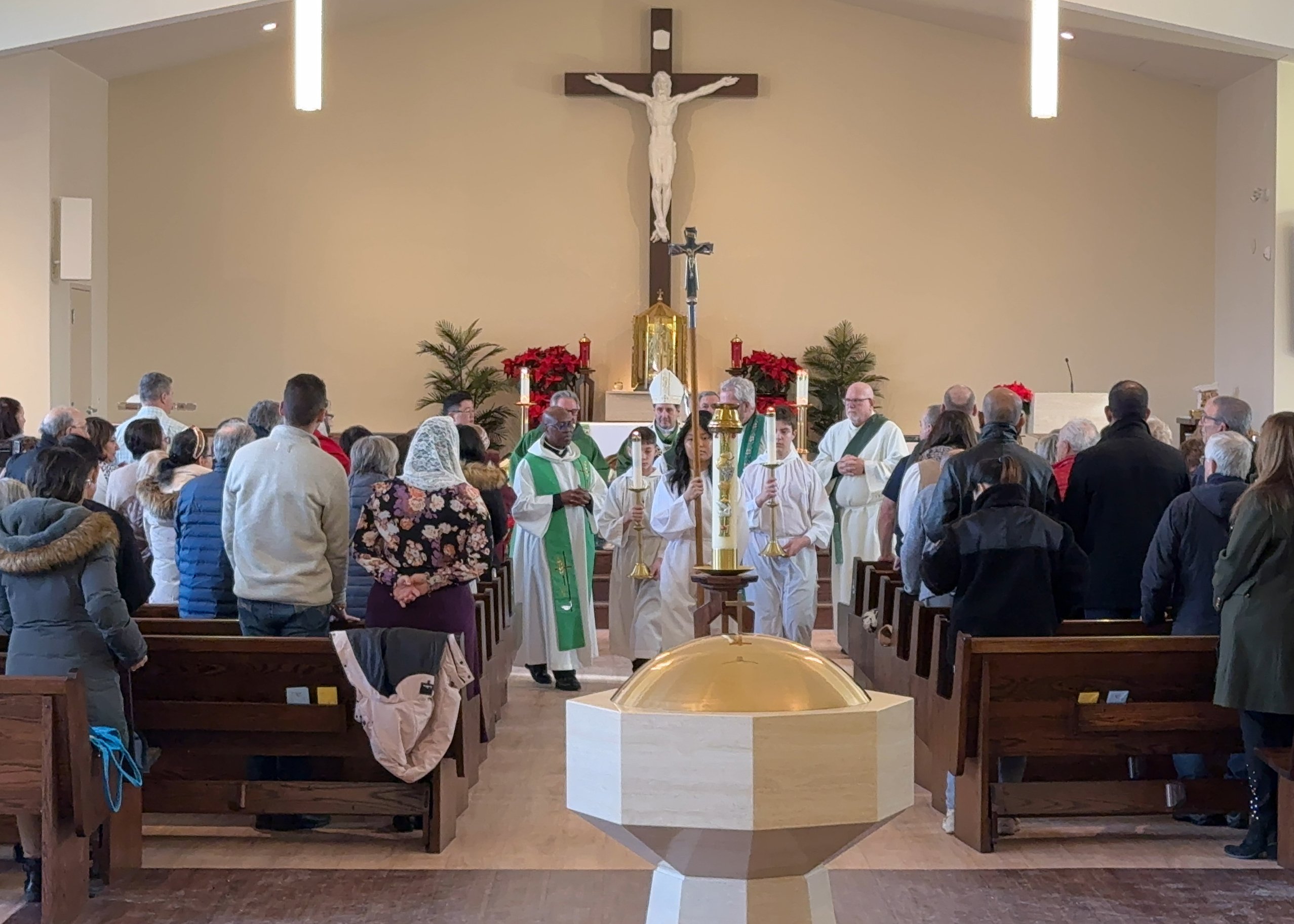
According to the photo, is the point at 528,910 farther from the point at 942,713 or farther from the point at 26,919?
the point at 942,713

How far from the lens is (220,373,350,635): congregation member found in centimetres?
508

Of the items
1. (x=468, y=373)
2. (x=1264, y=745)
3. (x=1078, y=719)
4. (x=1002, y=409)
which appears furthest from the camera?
(x=468, y=373)

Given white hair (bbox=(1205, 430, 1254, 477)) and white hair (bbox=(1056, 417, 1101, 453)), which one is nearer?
white hair (bbox=(1205, 430, 1254, 477))

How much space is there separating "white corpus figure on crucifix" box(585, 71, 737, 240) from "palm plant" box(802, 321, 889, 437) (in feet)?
5.84

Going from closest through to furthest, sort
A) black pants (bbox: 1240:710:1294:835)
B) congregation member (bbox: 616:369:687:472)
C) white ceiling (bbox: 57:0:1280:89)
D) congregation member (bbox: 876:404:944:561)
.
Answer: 1. black pants (bbox: 1240:710:1294:835)
2. congregation member (bbox: 876:404:944:561)
3. congregation member (bbox: 616:369:687:472)
4. white ceiling (bbox: 57:0:1280:89)

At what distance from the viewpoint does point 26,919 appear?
418cm

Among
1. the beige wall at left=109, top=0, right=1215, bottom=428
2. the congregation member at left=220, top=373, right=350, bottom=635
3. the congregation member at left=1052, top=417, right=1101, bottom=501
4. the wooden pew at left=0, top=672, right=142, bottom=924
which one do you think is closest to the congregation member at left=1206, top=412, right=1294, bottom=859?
the congregation member at left=1052, top=417, right=1101, bottom=501

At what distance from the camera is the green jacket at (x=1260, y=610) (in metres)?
4.64

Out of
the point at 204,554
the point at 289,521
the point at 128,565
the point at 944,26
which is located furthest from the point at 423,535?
the point at 944,26

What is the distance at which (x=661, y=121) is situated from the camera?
45.1ft

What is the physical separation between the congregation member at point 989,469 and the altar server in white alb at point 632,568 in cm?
223

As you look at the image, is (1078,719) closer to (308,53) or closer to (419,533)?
(419,533)

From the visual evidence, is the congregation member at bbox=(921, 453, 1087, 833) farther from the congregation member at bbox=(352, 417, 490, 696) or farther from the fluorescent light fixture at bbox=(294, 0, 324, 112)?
the fluorescent light fixture at bbox=(294, 0, 324, 112)

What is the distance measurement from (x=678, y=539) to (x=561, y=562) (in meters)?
0.65
